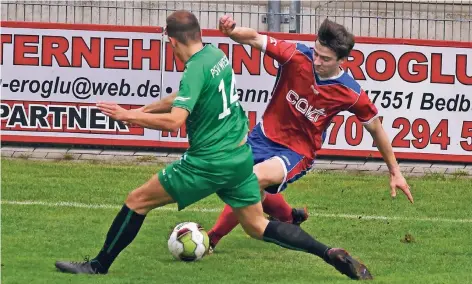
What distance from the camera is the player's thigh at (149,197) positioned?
8594 mm

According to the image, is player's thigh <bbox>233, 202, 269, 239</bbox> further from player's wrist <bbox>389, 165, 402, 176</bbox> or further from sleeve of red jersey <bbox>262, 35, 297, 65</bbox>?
sleeve of red jersey <bbox>262, 35, 297, 65</bbox>

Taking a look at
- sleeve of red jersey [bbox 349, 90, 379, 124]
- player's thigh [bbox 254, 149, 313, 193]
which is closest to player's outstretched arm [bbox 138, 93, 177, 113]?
player's thigh [bbox 254, 149, 313, 193]

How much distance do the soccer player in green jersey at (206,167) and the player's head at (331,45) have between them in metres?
1.03

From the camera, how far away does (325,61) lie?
9.46 metres

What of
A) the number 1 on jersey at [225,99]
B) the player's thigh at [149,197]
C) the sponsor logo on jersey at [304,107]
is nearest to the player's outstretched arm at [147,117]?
the number 1 on jersey at [225,99]

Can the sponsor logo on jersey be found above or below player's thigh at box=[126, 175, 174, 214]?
above

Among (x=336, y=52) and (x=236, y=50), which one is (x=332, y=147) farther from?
(x=336, y=52)

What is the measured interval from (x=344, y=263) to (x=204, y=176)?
1.18 metres

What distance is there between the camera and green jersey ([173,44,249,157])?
831 centimetres

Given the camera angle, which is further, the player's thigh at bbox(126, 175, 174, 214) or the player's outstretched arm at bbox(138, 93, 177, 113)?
the player's outstretched arm at bbox(138, 93, 177, 113)

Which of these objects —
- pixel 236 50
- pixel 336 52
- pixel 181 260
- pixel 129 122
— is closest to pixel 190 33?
pixel 129 122

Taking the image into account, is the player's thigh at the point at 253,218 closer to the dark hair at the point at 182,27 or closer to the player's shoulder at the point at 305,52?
the dark hair at the point at 182,27

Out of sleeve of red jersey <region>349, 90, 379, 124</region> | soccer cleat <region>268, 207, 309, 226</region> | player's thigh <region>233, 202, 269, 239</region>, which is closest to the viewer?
player's thigh <region>233, 202, 269, 239</region>

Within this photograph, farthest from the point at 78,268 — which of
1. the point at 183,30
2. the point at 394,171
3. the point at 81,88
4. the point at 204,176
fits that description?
the point at 81,88
